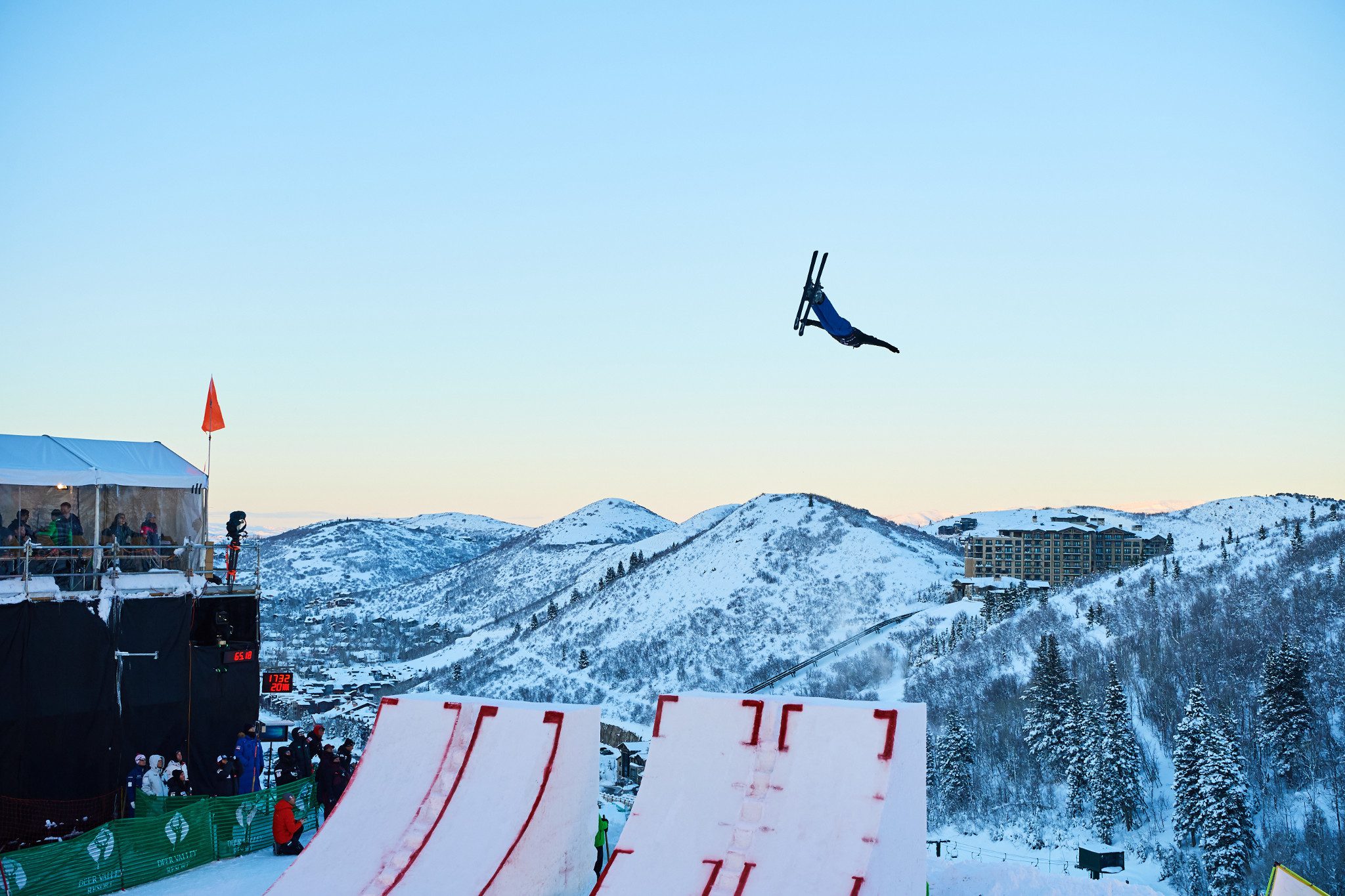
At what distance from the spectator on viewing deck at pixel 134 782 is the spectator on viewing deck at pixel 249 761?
4.92 ft

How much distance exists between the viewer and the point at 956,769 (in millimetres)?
49156

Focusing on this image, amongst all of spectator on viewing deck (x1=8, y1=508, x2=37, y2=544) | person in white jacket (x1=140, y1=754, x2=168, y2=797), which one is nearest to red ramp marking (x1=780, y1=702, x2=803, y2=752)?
person in white jacket (x1=140, y1=754, x2=168, y2=797)

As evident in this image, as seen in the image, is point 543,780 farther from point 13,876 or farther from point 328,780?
point 13,876

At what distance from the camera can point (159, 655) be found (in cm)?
1831

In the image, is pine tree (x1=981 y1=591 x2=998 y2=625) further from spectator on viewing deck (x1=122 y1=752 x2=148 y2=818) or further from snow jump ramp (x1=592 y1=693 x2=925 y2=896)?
snow jump ramp (x1=592 y1=693 x2=925 y2=896)

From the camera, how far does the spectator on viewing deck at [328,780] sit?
16.6 m

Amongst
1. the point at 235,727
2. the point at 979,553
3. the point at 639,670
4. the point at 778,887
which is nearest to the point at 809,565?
the point at 979,553

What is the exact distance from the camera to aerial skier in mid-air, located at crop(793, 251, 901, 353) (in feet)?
53.7

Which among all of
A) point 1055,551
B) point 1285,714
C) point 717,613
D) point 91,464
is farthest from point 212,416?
point 1055,551

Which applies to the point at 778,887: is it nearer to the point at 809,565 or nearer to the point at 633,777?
the point at 633,777

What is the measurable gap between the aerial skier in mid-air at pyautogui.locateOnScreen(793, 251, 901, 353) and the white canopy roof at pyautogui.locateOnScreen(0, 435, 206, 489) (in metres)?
12.8

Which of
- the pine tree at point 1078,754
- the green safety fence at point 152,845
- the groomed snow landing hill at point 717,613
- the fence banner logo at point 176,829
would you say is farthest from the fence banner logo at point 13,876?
the groomed snow landing hill at point 717,613

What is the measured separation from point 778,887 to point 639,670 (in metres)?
75.3

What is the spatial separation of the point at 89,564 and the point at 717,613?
79.5m
